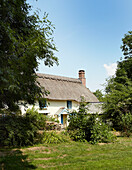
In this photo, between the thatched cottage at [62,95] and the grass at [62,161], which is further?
the thatched cottage at [62,95]

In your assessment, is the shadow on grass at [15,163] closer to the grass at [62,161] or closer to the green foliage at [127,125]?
the grass at [62,161]

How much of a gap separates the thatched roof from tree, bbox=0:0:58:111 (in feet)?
51.0

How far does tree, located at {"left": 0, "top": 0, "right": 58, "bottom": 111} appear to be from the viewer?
3.91 metres

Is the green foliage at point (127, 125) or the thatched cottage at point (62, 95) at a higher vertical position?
the thatched cottage at point (62, 95)

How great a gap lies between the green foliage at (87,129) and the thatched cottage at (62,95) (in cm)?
719


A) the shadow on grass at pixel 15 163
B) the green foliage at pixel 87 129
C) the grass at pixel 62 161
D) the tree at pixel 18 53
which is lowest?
the grass at pixel 62 161

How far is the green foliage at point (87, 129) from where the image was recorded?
38.1 feet

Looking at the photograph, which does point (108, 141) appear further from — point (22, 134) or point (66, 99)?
point (66, 99)

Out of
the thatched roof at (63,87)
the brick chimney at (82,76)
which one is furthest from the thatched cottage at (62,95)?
the brick chimney at (82,76)

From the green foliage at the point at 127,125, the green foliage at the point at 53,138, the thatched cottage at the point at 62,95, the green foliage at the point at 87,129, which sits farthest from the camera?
the thatched cottage at the point at 62,95

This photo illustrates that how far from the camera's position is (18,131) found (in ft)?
32.0

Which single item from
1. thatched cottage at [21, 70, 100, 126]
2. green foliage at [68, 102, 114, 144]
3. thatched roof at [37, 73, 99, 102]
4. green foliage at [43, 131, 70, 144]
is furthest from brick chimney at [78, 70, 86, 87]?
green foliage at [43, 131, 70, 144]

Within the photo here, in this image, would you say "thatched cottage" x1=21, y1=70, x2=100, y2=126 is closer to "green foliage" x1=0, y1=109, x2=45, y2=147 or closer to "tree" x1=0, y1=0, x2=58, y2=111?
"green foliage" x1=0, y1=109, x2=45, y2=147

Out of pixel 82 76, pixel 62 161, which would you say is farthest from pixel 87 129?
pixel 82 76
